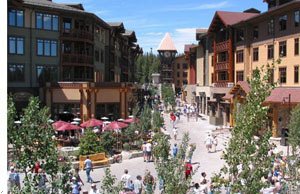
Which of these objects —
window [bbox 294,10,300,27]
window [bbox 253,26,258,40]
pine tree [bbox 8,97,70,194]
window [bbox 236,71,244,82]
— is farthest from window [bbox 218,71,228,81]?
pine tree [bbox 8,97,70,194]

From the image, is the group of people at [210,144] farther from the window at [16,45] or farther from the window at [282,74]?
the window at [16,45]

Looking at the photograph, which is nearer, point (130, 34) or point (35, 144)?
point (35, 144)

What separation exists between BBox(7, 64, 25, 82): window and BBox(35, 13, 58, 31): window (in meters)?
4.88

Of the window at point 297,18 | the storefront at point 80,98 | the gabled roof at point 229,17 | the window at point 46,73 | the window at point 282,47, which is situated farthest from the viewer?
the gabled roof at point 229,17

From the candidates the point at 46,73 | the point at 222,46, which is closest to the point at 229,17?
the point at 222,46

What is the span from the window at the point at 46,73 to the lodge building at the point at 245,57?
19992mm

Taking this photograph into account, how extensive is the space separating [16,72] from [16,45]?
2.84 meters

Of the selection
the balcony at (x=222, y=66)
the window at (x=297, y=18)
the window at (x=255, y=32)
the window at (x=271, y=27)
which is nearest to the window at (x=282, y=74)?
the window at (x=271, y=27)

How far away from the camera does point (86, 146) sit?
31.3 metres

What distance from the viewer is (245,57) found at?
5306 centimetres

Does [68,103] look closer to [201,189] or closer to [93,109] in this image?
[93,109]

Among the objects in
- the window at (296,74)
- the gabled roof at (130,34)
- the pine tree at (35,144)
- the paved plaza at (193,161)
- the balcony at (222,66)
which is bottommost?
the paved plaza at (193,161)

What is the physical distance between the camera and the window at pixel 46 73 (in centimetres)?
5012

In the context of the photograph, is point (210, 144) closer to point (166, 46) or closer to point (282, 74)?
point (282, 74)
